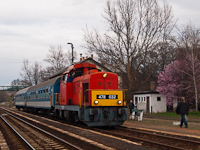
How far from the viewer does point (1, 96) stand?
157375 millimetres

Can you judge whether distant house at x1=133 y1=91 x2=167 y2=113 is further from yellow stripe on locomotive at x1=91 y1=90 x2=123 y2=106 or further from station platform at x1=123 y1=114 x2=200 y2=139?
yellow stripe on locomotive at x1=91 y1=90 x2=123 y2=106

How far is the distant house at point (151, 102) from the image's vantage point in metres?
30.8

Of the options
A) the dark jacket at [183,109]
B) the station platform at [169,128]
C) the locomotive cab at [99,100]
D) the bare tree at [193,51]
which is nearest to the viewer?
the station platform at [169,128]

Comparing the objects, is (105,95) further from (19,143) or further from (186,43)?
(186,43)

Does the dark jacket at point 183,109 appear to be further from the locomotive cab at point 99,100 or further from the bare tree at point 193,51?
the bare tree at point 193,51

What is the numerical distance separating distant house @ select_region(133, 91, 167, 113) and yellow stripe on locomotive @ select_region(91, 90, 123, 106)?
18240mm

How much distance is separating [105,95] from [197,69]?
1834cm

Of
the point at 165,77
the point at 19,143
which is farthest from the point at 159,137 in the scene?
the point at 165,77

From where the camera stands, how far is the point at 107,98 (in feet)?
42.4

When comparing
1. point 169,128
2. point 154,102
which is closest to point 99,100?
point 169,128

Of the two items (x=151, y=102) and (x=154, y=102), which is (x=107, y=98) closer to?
(x=151, y=102)

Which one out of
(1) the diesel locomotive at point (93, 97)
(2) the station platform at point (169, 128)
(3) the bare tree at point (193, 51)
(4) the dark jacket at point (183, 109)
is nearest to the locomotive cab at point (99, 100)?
(1) the diesel locomotive at point (93, 97)

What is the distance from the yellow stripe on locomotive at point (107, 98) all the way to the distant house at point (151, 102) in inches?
718

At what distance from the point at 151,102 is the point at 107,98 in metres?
18.8
